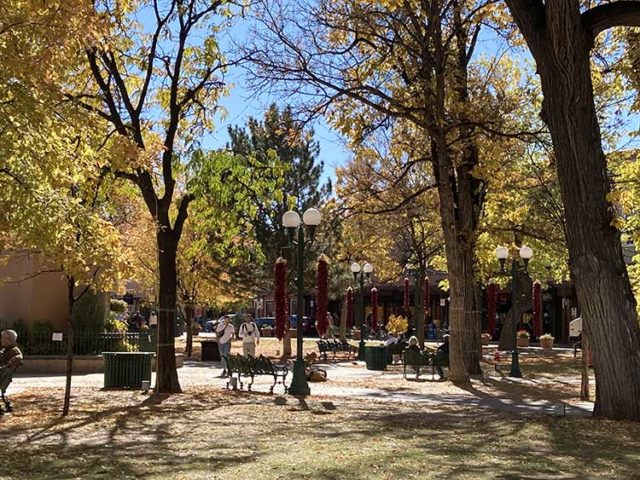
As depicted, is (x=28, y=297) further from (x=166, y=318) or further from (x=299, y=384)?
(x=299, y=384)

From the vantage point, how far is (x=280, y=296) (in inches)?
832

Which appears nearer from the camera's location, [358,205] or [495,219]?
[358,205]

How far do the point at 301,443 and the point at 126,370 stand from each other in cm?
837

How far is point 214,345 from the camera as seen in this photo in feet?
91.1

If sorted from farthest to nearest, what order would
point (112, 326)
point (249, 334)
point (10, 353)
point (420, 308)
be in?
point (420, 308) → point (112, 326) → point (249, 334) → point (10, 353)

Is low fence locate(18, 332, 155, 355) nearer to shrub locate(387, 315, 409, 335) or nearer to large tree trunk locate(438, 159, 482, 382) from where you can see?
large tree trunk locate(438, 159, 482, 382)

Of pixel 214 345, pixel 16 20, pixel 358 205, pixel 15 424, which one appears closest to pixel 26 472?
pixel 15 424

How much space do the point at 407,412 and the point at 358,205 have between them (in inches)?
395

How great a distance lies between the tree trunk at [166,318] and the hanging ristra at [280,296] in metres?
5.44

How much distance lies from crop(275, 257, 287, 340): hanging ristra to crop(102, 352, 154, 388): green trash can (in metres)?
5.29

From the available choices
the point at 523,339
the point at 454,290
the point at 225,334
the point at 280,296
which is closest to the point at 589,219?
the point at 454,290

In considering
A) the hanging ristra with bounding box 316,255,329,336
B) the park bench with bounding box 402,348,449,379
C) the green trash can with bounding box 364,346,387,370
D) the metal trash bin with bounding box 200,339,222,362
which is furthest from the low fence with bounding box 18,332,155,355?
the park bench with bounding box 402,348,449,379

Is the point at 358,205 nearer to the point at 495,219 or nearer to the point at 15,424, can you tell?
the point at 495,219

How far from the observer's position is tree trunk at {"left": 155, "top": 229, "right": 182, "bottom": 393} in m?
15.2
